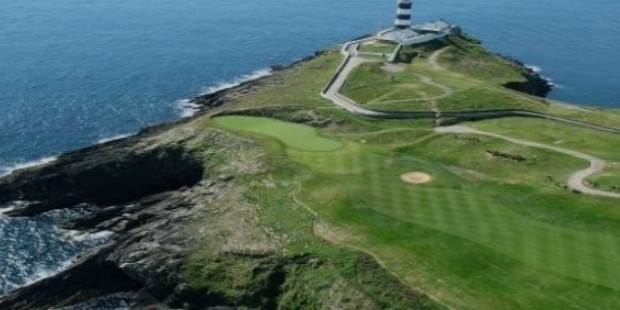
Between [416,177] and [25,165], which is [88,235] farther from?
[416,177]

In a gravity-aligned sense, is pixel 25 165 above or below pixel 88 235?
above

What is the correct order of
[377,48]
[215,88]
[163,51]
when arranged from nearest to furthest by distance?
1. [377,48]
2. [215,88]
3. [163,51]

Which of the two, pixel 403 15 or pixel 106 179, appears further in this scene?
pixel 403 15

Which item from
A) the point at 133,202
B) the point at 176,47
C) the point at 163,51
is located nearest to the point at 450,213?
the point at 133,202

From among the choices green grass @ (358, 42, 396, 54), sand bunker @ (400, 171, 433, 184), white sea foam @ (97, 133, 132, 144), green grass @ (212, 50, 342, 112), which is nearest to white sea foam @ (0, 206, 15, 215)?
white sea foam @ (97, 133, 132, 144)

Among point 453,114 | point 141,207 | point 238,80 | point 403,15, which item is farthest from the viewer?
point 403,15

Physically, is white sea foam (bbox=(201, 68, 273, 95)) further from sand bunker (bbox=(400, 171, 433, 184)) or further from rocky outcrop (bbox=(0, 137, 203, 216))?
sand bunker (bbox=(400, 171, 433, 184))

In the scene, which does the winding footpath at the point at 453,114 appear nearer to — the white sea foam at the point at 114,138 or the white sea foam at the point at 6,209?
the white sea foam at the point at 114,138

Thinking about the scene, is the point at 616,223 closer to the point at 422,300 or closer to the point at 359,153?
the point at 422,300

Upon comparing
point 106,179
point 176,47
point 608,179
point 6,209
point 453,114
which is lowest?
point 6,209
